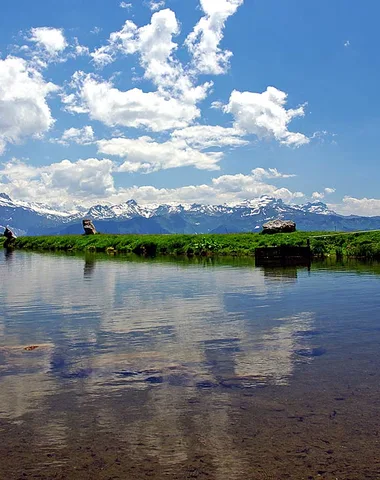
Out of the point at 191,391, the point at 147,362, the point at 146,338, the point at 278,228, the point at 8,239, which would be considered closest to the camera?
the point at 191,391

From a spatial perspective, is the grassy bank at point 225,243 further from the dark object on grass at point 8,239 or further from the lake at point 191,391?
the lake at point 191,391

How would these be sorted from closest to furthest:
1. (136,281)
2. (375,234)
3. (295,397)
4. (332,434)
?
(332,434) < (295,397) < (136,281) < (375,234)

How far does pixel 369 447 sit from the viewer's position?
35.2ft

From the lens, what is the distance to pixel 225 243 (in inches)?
3612

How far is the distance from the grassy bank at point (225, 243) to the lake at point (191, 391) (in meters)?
48.3

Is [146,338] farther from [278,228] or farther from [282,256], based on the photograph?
[278,228]

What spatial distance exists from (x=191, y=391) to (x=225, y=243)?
3062 inches

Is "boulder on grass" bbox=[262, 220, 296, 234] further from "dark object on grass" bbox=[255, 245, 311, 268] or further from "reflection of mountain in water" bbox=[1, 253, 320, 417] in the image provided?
"reflection of mountain in water" bbox=[1, 253, 320, 417]

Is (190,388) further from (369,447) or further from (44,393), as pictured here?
(369,447)

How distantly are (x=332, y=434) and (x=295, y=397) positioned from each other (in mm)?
2379

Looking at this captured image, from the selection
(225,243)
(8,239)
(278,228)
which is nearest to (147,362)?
(225,243)

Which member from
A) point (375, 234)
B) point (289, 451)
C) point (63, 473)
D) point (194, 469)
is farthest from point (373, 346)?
point (375, 234)

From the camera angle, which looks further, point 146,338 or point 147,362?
point 146,338

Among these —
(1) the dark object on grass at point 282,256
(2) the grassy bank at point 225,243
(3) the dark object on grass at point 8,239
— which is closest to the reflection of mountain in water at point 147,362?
(1) the dark object on grass at point 282,256
